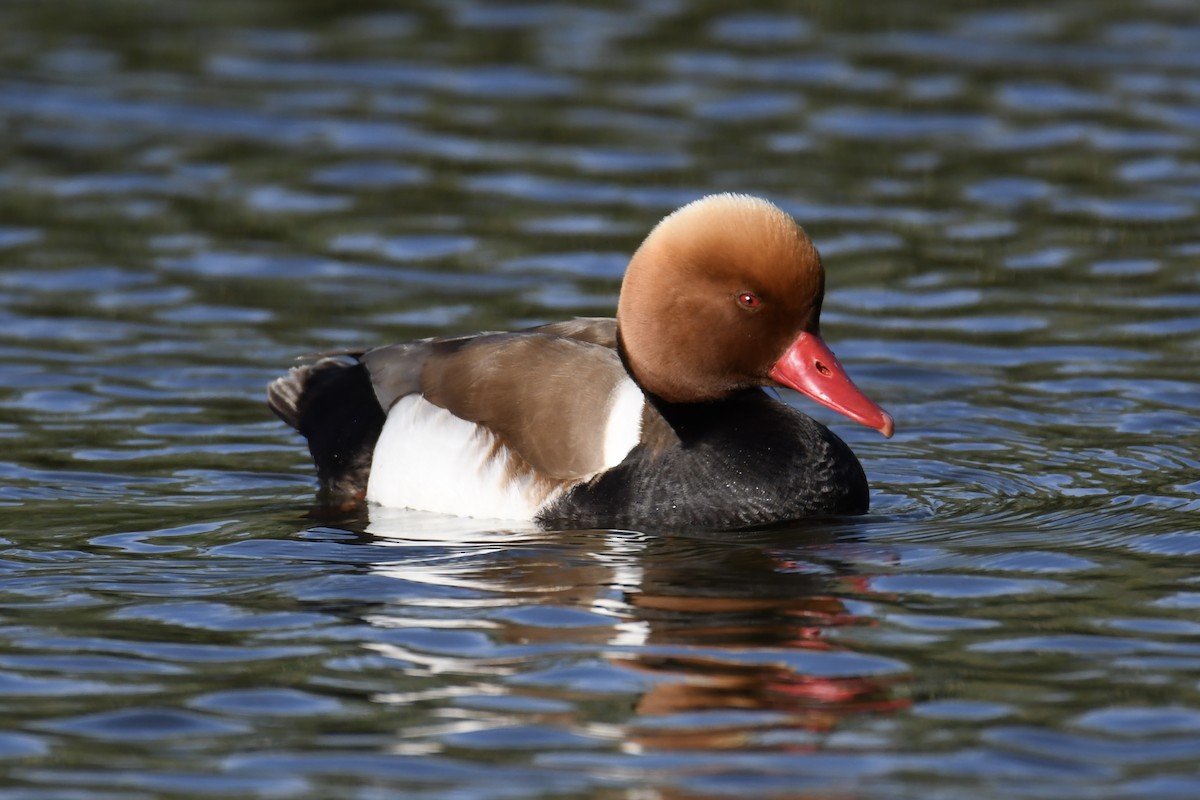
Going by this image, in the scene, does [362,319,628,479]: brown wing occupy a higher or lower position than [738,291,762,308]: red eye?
lower

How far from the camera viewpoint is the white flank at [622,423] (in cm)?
734

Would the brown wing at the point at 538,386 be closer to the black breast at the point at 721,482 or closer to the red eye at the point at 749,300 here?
the black breast at the point at 721,482

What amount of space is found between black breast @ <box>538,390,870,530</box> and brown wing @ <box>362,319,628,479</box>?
0.14m

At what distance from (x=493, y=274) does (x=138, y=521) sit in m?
3.72

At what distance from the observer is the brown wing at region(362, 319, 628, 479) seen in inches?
290

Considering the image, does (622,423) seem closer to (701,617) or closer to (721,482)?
(721,482)

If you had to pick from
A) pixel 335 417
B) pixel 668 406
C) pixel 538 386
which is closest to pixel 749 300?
pixel 668 406

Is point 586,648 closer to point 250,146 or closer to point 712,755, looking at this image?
point 712,755

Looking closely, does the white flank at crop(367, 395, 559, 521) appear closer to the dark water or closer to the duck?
the duck

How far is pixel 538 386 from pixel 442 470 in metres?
0.50

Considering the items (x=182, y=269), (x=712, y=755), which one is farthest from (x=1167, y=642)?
(x=182, y=269)

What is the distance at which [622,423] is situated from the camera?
738cm

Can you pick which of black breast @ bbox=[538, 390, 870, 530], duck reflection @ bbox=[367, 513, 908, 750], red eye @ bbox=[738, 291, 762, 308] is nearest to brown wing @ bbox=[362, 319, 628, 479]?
black breast @ bbox=[538, 390, 870, 530]

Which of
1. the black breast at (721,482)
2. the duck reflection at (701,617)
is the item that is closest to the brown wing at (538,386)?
the black breast at (721,482)
